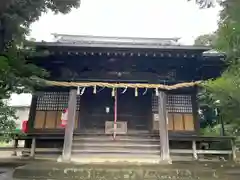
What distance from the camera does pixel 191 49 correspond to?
7.90 m

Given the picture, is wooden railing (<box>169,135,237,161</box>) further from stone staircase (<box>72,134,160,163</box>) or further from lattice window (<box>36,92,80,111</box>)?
lattice window (<box>36,92,80,111</box>)

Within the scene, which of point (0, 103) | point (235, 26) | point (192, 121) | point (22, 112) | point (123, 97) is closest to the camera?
point (235, 26)

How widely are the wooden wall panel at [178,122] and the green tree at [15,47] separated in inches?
213

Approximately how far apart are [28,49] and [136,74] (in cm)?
408

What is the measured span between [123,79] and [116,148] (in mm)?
2819

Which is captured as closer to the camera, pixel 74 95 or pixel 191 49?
pixel 74 95

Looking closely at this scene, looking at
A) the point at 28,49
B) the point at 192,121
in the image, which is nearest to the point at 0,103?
the point at 28,49

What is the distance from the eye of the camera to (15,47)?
20.4ft

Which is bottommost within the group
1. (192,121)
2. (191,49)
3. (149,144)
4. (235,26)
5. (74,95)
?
(149,144)

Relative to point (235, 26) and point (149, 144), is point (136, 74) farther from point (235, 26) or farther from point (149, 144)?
point (235, 26)

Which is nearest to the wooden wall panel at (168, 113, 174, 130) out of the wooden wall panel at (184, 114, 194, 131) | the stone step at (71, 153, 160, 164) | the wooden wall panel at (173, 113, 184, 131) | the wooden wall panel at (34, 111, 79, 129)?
the wooden wall panel at (173, 113, 184, 131)

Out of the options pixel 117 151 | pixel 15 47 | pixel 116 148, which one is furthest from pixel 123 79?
pixel 15 47

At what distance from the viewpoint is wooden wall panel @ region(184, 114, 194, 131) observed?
9172 mm

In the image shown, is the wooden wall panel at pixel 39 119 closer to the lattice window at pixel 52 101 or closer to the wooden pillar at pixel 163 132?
the lattice window at pixel 52 101
